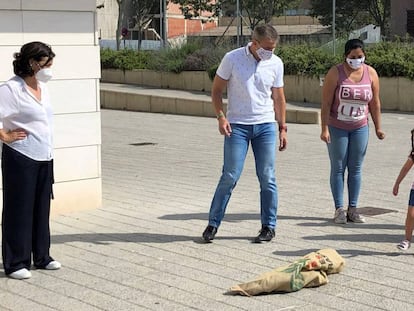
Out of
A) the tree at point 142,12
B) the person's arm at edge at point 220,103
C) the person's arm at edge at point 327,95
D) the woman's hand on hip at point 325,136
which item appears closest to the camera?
the person's arm at edge at point 220,103

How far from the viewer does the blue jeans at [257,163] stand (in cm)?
701

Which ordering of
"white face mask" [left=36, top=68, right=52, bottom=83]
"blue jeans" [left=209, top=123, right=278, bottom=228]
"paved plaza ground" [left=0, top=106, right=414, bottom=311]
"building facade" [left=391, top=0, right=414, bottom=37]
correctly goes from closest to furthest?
"paved plaza ground" [left=0, top=106, right=414, bottom=311] < "white face mask" [left=36, top=68, right=52, bottom=83] < "blue jeans" [left=209, top=123, right=278, bottom=228] < "building facade" [left=391, top=0, right=414, bottom=37]

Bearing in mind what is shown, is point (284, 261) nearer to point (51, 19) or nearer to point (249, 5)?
point (51, 19)

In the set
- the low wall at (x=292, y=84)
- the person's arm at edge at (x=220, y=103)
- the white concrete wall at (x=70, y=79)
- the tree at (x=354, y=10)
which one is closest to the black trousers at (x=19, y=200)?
the person's arm at edge at (x=220, y=103)

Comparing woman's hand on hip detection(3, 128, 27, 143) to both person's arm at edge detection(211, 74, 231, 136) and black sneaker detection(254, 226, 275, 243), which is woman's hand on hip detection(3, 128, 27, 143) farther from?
black sneaker detection(254, 226, 275, 243)

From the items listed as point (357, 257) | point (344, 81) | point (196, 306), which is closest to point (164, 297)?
point (196, 306)

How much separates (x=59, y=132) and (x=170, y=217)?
1.37 metres

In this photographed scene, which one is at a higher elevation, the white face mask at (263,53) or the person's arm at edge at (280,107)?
the white face mask at (263,53)

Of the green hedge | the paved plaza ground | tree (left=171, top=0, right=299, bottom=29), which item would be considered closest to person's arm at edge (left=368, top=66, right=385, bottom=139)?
the paved plaza ground

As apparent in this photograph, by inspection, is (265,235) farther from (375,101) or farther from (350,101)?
(375,101)

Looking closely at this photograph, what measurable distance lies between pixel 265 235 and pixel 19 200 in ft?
7.04

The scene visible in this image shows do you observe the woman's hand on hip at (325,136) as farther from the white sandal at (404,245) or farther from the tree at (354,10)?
the tree at (354,10)

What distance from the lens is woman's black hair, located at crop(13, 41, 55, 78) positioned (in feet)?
19.8

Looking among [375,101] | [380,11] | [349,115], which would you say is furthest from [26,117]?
[380,11]
